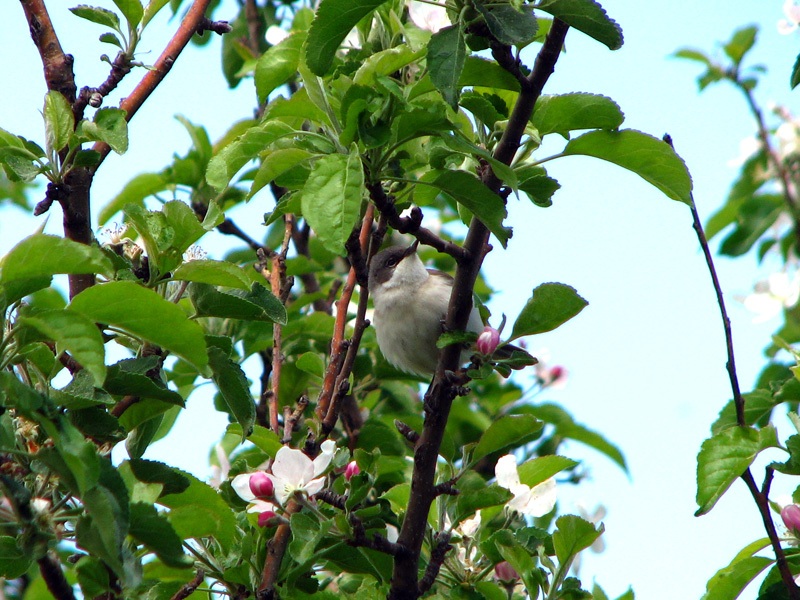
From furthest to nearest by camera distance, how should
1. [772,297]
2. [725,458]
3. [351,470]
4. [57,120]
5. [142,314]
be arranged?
[772,297], [351,470], [725,458], [57,120], [142,314]

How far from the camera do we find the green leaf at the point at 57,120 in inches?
92.8

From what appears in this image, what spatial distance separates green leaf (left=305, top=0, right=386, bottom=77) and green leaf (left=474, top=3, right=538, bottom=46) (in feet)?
0.83

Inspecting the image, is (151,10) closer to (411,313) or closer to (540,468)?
(540,468)

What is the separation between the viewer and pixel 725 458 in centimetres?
247

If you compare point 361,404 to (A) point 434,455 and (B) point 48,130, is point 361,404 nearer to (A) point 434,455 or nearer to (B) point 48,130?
(A) point 434,455

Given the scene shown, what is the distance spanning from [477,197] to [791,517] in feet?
4.43

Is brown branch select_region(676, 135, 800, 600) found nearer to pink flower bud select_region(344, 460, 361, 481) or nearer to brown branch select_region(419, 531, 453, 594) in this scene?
brown branch select_region(419, 531, 453, 594)

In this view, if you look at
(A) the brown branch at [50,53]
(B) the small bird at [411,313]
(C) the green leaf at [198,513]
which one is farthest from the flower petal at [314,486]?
(B) the small bird at [411,313]

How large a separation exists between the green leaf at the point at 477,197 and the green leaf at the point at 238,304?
1.70 feet

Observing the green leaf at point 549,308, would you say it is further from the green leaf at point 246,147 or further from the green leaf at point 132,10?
the green leaf at point 132,10

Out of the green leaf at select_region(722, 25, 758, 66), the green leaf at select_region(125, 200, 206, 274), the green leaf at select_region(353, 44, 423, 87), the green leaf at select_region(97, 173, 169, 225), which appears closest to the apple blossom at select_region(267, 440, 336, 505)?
the green leaf at select_region(125, 200, 206, 274)

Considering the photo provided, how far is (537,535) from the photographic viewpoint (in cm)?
274

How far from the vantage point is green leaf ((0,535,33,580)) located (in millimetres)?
2008

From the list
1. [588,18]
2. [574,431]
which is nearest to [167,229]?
[588,18]
